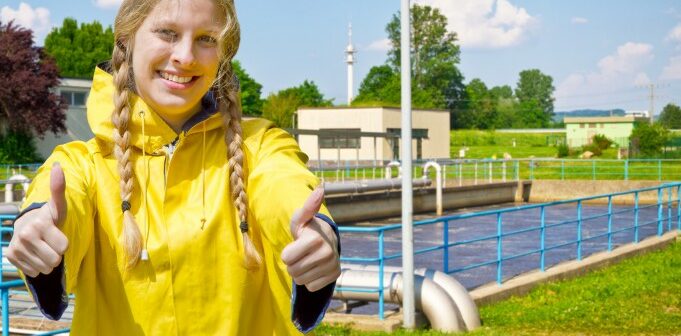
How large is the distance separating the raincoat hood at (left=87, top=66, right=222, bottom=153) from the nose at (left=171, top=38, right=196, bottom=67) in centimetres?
14

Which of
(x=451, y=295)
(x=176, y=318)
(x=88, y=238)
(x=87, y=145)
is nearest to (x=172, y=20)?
(x=87, y=145)

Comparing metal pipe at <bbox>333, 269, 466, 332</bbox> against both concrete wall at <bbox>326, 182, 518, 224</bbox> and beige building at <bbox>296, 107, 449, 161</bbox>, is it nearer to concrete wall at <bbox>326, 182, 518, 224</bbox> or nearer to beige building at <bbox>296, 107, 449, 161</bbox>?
concrete wall at <bbox>326, 182, 518, 224</bbox>

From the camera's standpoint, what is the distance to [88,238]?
206 centimetres

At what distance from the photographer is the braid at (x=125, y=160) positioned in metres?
2.08

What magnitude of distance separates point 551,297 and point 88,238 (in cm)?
932

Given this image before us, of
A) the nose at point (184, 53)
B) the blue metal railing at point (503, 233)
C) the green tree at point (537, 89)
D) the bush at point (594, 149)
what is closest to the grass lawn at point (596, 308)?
the blue metal railing at point (503, 233)

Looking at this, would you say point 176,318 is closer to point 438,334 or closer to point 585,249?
point 438,334

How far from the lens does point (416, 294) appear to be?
8.83 meters

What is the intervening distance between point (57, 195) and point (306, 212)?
52cm

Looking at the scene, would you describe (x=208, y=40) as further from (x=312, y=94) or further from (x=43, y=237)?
(x=312, y=94)

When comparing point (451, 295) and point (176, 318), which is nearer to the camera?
point (176, 318)

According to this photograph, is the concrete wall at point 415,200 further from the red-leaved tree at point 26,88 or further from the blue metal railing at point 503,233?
the red-leaved tree at point 26,88

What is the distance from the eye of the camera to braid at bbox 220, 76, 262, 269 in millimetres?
2135

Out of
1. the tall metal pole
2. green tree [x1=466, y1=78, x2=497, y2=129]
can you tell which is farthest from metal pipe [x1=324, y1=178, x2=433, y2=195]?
green tree [x1=466, y1=78, x2=497, y2=129]
